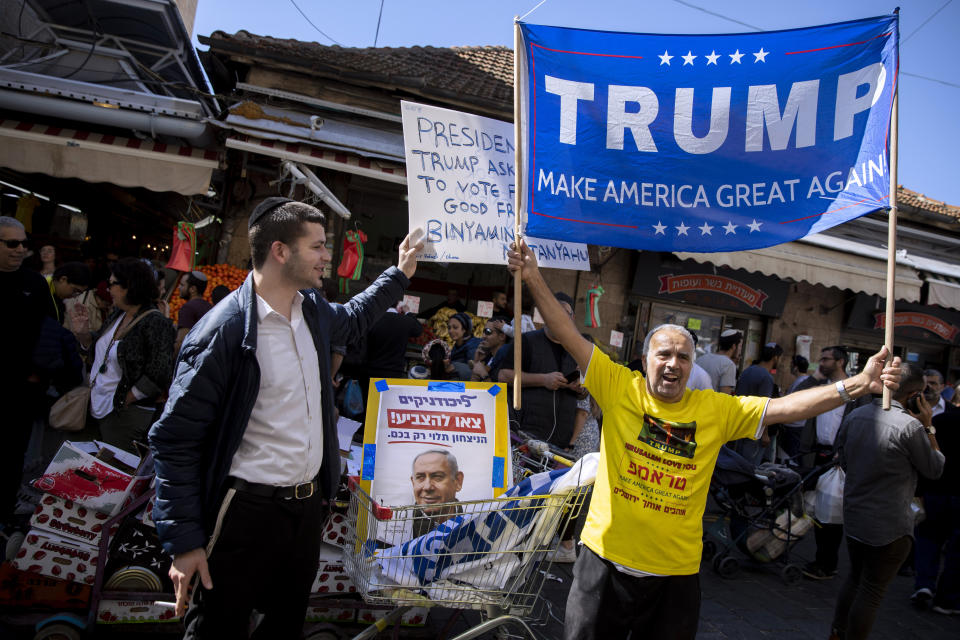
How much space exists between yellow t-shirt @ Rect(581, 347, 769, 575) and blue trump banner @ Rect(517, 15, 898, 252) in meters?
0.85

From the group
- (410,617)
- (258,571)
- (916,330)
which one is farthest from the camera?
(916,330)

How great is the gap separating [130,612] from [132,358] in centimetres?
163

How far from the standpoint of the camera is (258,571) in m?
2.23

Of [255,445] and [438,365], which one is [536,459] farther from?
[438,365]

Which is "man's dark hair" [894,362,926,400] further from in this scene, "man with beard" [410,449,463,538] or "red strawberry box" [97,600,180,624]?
"red strawberry box" [97,600,180,624]

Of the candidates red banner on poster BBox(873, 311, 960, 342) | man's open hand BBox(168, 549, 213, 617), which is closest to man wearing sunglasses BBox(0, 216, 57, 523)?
man's open hand BBox(168, 549, 213, 617)

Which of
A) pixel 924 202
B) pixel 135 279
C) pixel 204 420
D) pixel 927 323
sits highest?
pixel 924 202

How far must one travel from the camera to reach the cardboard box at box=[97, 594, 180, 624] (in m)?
3.24

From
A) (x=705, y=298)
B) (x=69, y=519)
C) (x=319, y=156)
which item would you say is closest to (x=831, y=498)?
(x=69, y=519)

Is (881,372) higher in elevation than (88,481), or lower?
higher

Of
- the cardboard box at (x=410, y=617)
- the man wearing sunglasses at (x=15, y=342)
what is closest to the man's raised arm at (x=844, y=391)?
the cardboard box at (x=410, y=617)

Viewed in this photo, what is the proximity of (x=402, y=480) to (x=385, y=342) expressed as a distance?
2937mm

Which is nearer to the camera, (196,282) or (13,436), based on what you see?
(13,436)

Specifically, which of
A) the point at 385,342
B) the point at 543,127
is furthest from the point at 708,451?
the point at 385,342
